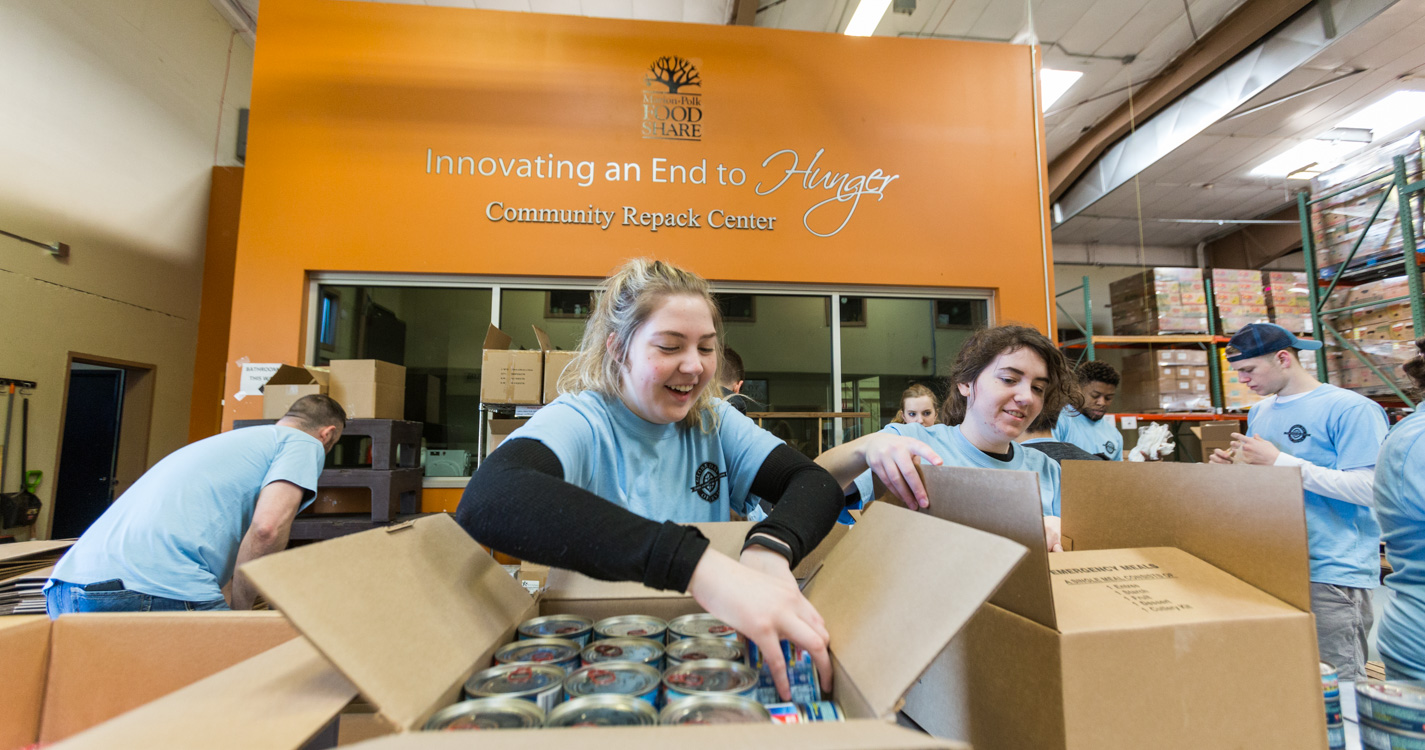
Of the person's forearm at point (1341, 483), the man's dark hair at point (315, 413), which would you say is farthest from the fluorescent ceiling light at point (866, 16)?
the man's dark hair at point (315, 413)

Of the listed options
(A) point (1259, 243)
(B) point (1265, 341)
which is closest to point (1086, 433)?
(B) point (1265, 341)

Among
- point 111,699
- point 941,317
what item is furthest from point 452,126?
point 111,699

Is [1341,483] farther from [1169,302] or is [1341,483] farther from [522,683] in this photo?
[1169,302]

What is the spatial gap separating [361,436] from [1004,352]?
3.05m

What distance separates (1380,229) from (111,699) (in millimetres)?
6601

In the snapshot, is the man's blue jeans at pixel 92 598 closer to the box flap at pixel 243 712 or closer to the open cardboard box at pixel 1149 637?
the box flap at pixel 243 712

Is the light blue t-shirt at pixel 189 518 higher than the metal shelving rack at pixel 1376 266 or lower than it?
lower

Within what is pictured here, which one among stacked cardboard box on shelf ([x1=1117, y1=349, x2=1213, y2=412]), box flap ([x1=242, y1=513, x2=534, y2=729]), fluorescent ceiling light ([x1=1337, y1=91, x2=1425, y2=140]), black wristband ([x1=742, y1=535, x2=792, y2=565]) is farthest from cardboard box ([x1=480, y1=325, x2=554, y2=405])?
fluorescent ceiling light ([x1=1337, y1=91, x2=1425, y2=140])

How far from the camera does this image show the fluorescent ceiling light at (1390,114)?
5.39 m

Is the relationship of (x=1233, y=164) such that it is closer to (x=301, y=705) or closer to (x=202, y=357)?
(x=301, y=705)

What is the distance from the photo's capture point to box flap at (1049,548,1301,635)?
675 mm

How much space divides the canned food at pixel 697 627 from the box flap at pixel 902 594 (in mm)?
129

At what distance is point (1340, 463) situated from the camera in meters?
2.29

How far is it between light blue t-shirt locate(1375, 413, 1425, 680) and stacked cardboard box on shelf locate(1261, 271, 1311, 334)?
654 centimetres
